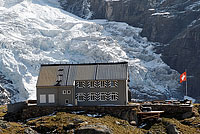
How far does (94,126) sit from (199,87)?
95163 millimetres

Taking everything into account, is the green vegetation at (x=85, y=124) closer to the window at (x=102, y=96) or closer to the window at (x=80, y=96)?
the window at (x=102, y=96)

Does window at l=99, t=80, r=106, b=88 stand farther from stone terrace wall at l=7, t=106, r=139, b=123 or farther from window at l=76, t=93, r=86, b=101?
stone terrace wall at l=7, t=106, r=139, b=123

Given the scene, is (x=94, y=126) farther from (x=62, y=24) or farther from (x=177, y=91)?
(x=62, y=24)

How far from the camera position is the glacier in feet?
347

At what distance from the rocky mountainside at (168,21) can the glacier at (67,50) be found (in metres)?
8.01

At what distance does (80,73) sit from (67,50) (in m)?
66.5

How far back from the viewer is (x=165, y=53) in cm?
14188

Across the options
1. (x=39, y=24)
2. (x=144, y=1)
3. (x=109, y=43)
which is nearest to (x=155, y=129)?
(x=109, y=43)

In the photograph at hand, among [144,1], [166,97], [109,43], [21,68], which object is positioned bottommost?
[166,97]

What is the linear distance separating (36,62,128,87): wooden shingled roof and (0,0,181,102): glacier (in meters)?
45.9

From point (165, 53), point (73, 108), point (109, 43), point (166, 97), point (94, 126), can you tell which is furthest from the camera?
point (165, 53)

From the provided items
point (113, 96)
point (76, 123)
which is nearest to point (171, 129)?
point (113, 96)

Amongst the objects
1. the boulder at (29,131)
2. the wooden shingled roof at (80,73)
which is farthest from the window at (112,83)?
the boulder at (29,131)

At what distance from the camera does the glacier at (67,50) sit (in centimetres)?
10562
